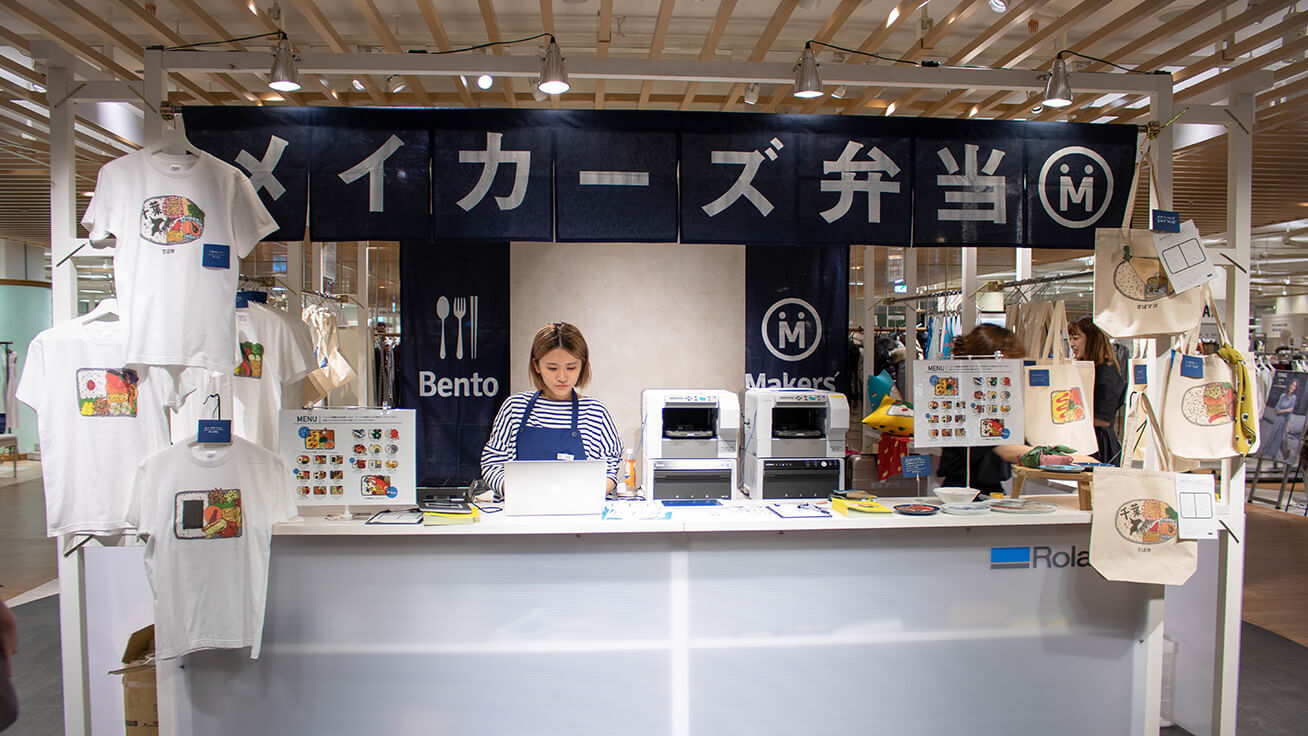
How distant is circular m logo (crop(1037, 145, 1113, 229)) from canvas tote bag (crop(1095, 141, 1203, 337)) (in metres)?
0.28

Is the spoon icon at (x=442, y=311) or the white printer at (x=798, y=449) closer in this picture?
the white printer at (x=798, y=449)

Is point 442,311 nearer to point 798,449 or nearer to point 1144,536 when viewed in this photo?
point 798,449

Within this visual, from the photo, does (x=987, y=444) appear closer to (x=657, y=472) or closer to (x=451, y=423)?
(x=657, y=472)

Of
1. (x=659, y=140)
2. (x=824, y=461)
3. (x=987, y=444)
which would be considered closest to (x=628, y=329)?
(x=824, y=461)

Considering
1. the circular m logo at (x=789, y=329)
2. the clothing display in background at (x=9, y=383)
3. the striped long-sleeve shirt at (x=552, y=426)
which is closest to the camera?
the striped long-sleeve shirt at (x=552, y=426)

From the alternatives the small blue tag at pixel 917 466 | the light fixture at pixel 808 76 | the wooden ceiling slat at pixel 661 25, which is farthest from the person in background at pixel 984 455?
the wooden ceiling slat at pixel 661 25

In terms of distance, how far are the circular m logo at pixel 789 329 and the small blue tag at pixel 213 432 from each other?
3.74m

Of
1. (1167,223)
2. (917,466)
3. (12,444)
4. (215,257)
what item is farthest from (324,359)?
(12,444)

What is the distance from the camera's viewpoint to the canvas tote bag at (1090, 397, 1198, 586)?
2834mm

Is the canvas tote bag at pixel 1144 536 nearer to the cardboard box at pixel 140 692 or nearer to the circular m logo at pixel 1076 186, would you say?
the circular m logo at pixel 1076 186

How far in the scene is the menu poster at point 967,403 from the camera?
3.28m

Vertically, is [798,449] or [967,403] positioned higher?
[967,403]

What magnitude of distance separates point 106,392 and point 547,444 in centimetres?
180

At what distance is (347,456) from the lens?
279cm
